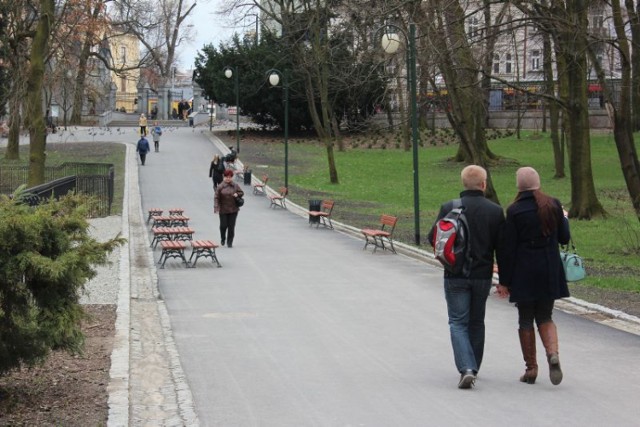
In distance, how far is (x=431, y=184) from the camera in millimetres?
42375

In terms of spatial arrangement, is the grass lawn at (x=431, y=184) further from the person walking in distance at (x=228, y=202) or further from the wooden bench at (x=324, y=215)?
the person walking in distance at (x=228, y=202)

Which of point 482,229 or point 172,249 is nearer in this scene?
point 482,229

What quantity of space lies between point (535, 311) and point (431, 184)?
3415 cm

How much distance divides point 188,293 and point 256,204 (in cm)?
1918

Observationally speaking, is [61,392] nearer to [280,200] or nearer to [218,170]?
[280,200]

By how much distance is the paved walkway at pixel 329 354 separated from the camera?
7719 millimetres

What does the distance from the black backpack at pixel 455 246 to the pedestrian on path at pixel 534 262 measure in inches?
14.9

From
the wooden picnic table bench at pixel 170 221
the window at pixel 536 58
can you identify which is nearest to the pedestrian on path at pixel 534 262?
the wooden picnic table bench at pixel 170 221

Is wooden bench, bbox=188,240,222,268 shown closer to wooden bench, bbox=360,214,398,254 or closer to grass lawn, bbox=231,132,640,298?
wooden bench, bbox=360,214,398,254

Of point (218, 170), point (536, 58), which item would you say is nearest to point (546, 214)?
point (218, 170)

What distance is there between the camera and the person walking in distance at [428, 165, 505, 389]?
8.23 metres

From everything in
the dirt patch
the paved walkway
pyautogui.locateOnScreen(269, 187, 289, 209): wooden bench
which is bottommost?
the paved walkway

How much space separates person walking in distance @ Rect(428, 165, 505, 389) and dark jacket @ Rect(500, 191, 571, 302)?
0.41 ft

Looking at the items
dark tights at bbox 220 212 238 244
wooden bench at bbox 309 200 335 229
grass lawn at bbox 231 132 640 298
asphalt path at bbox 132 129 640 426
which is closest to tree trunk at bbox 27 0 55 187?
wooden bench at bbox 309 200 335 229
